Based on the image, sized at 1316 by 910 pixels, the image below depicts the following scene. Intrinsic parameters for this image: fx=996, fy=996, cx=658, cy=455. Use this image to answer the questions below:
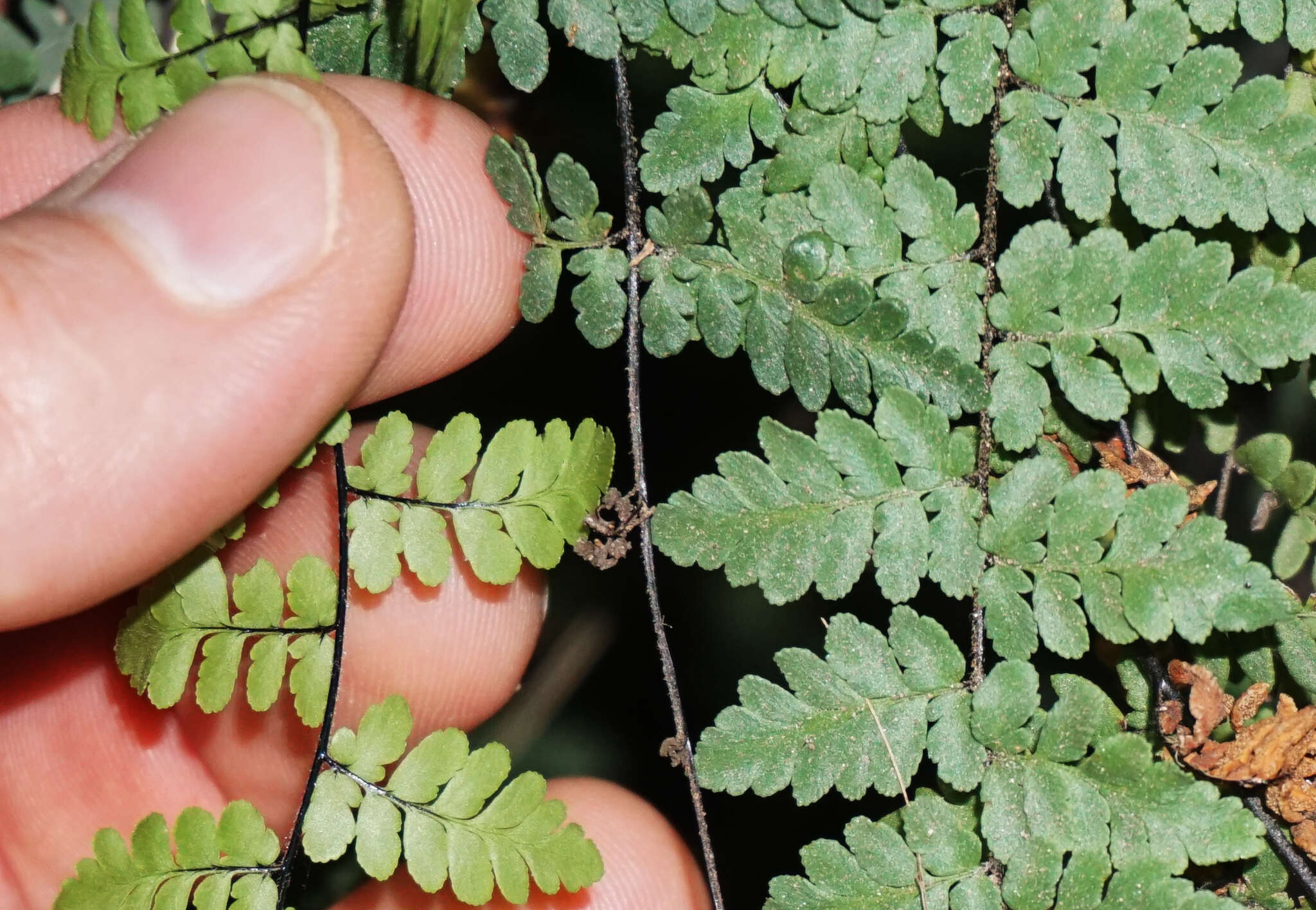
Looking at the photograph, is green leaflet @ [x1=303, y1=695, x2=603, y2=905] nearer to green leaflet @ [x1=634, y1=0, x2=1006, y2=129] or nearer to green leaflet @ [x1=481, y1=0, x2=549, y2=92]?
green leaflet @ [x1=481, y1=0, x2=549, y2=92]

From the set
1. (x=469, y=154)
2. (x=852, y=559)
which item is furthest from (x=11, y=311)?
(x=852, y=559)

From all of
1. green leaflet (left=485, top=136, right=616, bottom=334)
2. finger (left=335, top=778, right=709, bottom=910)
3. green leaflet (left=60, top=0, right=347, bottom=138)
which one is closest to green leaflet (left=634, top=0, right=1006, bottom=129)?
green leaflet (left=485, top=136, right=616, bottom=334)

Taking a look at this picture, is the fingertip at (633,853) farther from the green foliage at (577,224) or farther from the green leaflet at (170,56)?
the green leaflet at (170,56)

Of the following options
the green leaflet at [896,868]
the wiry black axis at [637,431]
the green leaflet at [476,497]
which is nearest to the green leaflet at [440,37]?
the wiry black axis at [637,431]

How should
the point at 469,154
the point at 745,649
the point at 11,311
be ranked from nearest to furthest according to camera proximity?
the point at 11,311 < the point at 469,154 < the point at 745,649

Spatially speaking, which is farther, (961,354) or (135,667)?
(135,667)

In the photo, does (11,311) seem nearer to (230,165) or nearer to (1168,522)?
(230,165)

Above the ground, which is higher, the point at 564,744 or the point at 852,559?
the point at 852,559
